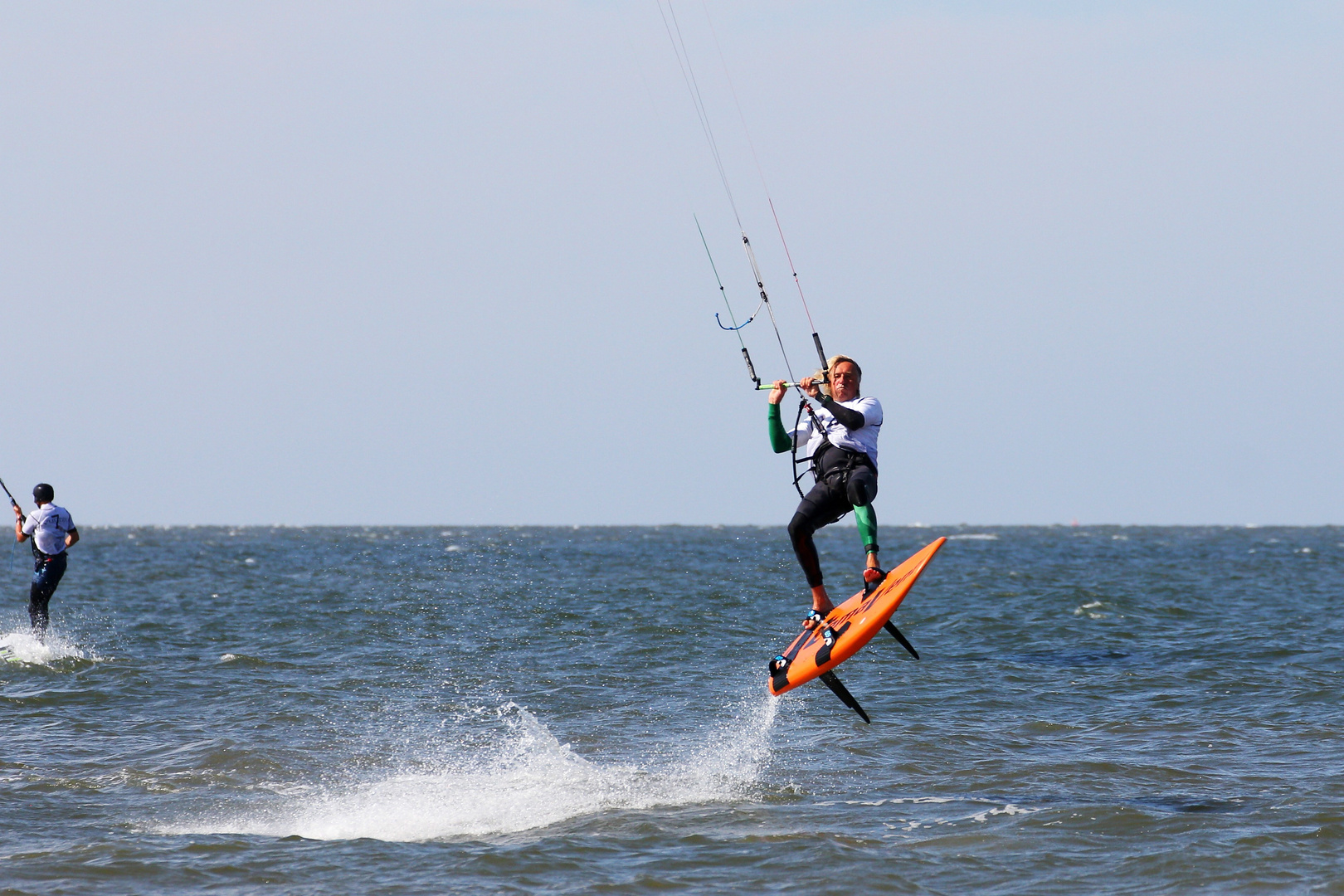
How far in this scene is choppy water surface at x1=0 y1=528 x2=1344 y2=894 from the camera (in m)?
8.77

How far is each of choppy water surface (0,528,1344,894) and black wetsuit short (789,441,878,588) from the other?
224cm

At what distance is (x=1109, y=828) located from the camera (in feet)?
31.5

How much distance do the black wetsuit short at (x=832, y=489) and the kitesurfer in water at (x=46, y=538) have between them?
11.3 metres

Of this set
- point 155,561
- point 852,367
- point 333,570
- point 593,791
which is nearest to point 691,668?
point 593,791

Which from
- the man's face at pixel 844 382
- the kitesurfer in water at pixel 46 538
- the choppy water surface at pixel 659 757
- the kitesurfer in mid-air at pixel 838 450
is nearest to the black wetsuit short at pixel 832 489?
the kitesurfer in mid-air at pixel 838 450

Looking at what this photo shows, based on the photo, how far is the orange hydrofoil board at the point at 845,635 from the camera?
33.2ft

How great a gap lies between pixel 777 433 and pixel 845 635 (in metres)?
1.72

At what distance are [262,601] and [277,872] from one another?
2254 centimetres

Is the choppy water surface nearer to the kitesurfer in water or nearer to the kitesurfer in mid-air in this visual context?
the kitesurfer in water

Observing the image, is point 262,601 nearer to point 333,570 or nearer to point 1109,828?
point 333,570

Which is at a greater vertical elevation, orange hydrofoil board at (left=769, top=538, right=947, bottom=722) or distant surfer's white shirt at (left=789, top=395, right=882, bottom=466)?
distant surfer's white shirt at (left=789, top=395, right=882, bottom=466)

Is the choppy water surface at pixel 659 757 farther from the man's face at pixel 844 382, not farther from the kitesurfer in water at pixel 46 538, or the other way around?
the man's face at pixel 844 382

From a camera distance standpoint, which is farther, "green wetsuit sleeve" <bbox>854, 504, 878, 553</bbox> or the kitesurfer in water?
the kitesurfer in water

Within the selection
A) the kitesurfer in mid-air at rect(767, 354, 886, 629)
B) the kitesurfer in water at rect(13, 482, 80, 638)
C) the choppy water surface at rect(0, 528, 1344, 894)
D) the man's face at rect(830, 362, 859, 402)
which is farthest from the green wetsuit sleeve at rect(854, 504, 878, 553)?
the kitesurfer in water at rect(13, 482, 80, 638)
